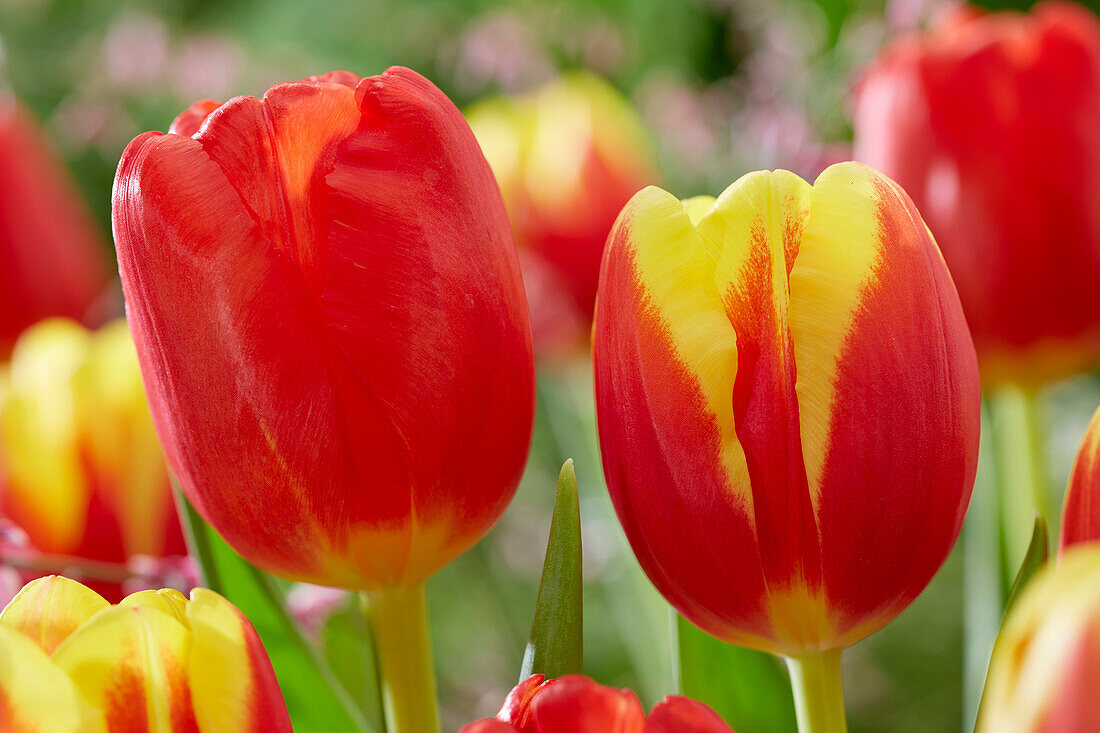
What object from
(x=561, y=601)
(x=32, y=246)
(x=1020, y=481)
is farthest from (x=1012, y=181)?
(x=32, y=246)

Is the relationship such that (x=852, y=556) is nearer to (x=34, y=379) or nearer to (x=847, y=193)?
(x=847, y=193)

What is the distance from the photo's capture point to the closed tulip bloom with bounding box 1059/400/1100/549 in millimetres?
177

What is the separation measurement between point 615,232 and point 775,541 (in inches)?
2.3

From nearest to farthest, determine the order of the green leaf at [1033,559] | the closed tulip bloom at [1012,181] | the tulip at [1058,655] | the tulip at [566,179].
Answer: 1. the tulip at [1058,655]
2. the green leaf at [1033,559]
3. the closed tulip bloom at [1012,181]
4. the tulip at [566,179]

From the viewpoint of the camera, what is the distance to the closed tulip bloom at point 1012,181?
0.33 metres

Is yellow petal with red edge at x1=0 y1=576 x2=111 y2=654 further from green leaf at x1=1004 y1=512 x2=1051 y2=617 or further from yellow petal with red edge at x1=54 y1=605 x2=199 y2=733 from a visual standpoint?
green leaf at x1=1004 y1=512 x2=1051 y2=617

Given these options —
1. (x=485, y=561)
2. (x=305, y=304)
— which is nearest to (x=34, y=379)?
(x=305, y=304)

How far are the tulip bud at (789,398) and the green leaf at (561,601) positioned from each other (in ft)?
0.10

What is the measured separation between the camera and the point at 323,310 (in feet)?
0.66

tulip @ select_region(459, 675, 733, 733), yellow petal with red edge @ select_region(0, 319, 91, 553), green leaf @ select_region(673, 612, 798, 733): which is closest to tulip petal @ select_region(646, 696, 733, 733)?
tulip @ select_region(459, 675, 733, 733)

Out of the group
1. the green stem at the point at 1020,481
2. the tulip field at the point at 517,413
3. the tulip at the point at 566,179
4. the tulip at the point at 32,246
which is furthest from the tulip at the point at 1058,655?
the tulip at the point at 32,246

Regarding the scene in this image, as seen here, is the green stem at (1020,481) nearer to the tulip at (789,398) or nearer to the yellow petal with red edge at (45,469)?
the tulip at (789,398)

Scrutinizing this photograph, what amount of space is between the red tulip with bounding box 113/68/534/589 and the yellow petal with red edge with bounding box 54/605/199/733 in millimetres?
40

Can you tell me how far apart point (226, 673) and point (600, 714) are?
0.18ft
